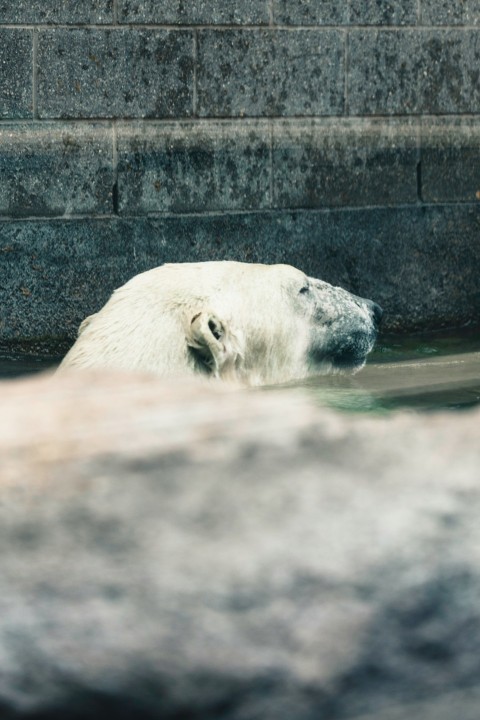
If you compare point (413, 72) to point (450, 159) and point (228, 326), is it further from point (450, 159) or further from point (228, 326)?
point (228, 326)

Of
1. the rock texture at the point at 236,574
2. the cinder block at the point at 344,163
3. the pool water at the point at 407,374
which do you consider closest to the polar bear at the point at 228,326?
the pool water at the point at 407,374

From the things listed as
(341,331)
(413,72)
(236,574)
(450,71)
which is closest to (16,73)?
(413,72)

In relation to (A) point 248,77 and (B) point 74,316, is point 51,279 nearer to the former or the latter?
(B) point 74,316

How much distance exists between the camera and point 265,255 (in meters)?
7.27

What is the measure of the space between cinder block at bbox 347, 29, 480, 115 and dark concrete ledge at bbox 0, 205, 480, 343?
0.70m

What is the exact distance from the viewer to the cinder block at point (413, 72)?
7344mm

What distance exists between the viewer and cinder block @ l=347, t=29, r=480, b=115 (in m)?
7.34

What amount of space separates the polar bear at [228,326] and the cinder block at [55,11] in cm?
287

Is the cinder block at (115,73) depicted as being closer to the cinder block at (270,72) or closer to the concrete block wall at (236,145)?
the concrete block wall at (236,145)

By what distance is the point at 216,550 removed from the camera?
115 centimetres

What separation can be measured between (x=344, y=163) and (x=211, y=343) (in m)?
4.01

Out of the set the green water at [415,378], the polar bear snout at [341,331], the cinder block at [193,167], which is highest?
the cinder block at [193,167]

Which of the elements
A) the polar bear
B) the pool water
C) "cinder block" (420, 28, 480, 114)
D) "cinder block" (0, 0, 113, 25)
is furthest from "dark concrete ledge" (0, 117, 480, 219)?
the polar bear

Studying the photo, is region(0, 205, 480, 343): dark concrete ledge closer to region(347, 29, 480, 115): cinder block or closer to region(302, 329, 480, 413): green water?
region(302, 329, 480, 413): green water
